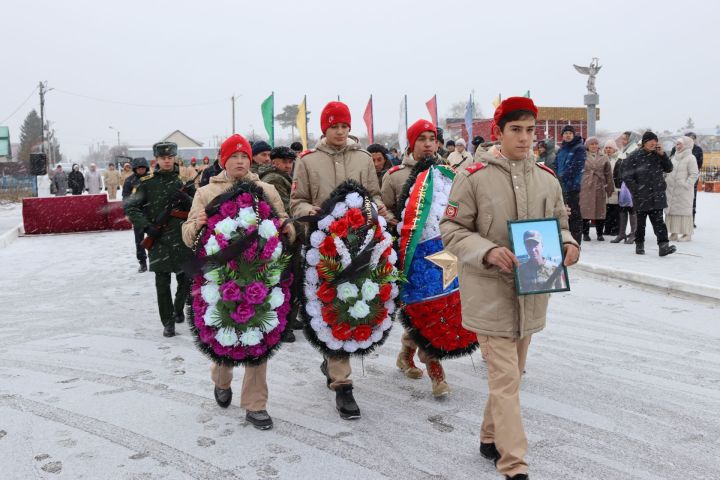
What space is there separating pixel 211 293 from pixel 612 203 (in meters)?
10.2

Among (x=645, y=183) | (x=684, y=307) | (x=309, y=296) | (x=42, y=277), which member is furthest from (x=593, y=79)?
(x=309, y=296)

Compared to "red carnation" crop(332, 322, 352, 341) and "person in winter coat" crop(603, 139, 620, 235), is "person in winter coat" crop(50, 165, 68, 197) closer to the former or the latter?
"person in winter coat" crop(603, 139, 620, 235)

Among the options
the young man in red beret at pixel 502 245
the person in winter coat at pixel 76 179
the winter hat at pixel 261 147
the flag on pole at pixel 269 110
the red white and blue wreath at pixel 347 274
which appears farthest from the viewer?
the person in winter coat at pixel 76 179

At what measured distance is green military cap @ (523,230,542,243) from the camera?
316 cm

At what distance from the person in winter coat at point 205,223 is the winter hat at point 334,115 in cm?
67

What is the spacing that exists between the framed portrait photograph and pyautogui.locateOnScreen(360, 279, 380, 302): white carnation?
137 cm

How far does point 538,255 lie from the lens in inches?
125

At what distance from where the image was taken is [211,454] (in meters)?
3.78

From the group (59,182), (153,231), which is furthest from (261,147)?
(59,182)

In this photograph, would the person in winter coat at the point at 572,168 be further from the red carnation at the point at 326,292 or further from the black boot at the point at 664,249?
the red carnation at the point at 326,292

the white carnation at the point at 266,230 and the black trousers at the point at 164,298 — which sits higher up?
the white carnation at the point at 266,230

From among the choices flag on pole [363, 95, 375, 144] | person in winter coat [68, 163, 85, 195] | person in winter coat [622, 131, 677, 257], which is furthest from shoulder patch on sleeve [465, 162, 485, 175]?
person in winter coat [68, 163, 85, 195]

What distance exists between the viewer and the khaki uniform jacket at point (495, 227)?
10.9ft

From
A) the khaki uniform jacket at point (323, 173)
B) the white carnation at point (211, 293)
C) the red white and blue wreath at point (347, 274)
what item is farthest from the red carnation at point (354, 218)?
the white carnation at point (211, 293)
